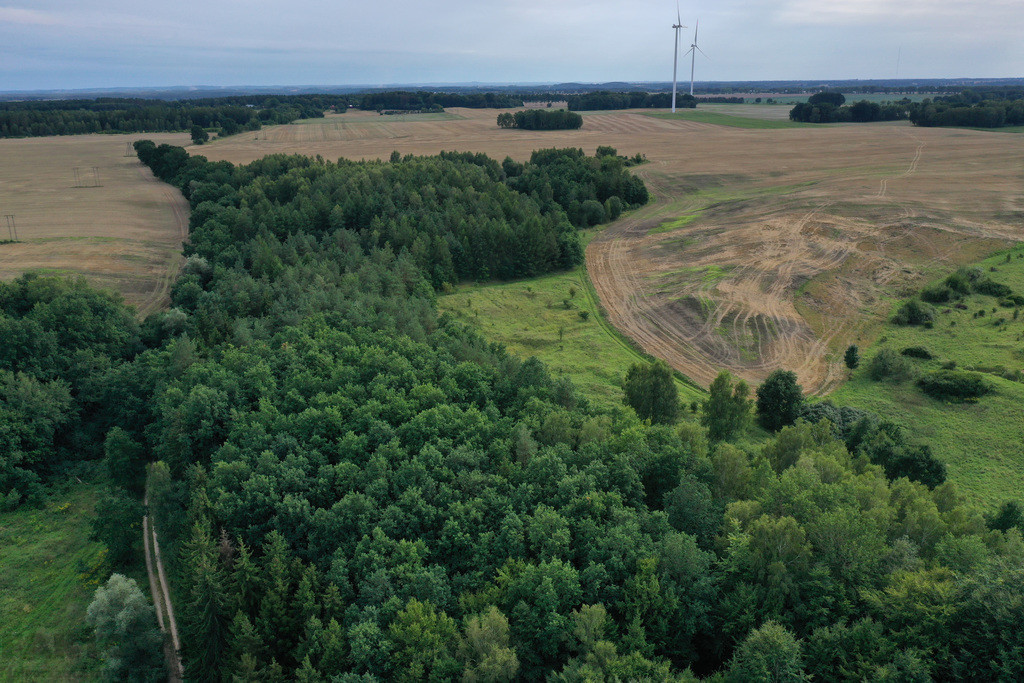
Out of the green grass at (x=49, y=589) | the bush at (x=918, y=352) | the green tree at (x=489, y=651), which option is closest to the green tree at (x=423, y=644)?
the green tree at (x=489, y=651)

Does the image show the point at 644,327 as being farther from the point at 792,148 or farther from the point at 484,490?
the point at 792,148

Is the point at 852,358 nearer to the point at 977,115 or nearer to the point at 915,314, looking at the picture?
the point at 915,314

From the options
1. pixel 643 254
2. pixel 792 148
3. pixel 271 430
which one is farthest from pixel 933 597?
pixel 792 148

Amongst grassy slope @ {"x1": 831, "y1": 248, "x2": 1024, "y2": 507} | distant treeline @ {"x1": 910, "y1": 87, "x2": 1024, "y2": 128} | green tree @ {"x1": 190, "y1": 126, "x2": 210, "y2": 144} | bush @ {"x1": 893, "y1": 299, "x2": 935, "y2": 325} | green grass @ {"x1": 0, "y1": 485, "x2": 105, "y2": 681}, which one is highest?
distant treeline @ {"x1": 910, "y1": 87, "x2": 1024, "y2": 128}

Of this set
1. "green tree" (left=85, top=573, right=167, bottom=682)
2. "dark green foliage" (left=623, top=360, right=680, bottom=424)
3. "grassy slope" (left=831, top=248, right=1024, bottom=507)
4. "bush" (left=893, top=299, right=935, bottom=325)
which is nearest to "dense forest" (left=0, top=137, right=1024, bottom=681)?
"dark green foliage" (left=623, top=360, right=680, bottom=424)

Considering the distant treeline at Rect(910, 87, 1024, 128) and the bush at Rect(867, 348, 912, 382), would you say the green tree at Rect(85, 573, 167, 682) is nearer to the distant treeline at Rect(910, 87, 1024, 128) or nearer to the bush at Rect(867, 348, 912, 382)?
the bush at Rect(867, 348, 912, 382)

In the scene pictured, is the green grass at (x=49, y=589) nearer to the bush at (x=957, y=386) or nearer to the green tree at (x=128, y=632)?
the green tree at (x=128, y=632)

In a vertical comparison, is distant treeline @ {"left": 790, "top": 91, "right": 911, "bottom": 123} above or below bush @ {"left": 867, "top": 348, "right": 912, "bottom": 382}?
above
